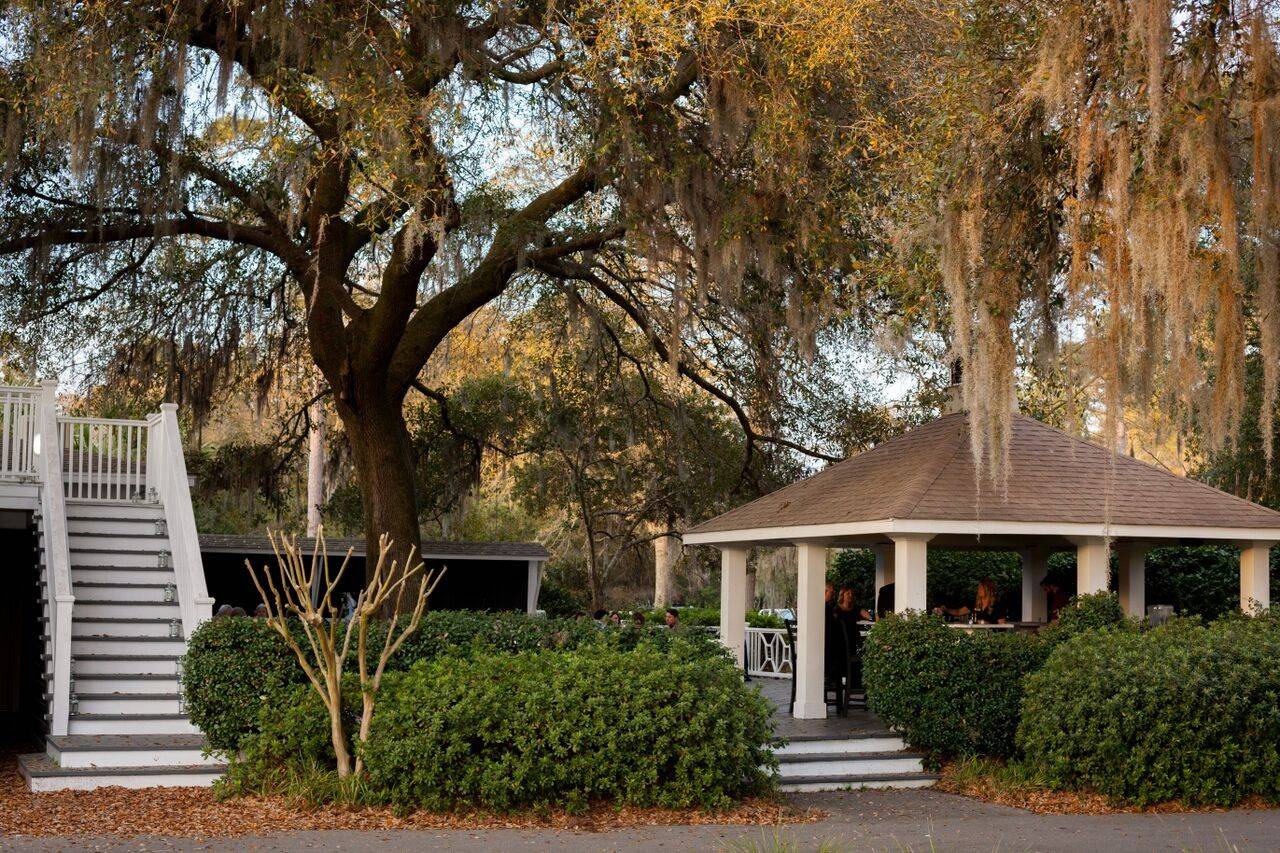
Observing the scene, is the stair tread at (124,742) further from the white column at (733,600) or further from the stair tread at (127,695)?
the white column at (733,600)

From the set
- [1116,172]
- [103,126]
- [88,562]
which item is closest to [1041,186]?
[1116,172]

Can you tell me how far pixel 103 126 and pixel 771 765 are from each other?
A: 8.45 meters

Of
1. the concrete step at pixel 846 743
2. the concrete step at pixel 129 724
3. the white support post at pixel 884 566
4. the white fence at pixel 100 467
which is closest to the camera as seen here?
the concrete step at pixel 129 724

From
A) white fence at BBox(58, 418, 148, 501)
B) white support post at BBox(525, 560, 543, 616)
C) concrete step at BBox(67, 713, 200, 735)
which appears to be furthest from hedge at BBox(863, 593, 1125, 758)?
white support post at BBox(525, 560, 543, 616)

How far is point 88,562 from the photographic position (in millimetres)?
13305

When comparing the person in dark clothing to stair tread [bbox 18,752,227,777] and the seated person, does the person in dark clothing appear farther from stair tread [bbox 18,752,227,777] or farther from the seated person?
stair tread [bbox 18,752,227,777]

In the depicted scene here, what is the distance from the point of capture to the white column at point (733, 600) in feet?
52.0

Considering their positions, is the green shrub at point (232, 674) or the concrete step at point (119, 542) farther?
the concrete step at point (119, 542)

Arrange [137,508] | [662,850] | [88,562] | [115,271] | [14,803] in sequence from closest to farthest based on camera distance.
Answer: [662,850]
[14,803]
[88,562]
[137,508]
[115,271]

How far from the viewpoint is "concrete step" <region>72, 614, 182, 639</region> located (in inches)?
483

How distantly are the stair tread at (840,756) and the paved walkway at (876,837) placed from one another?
5.03 ft

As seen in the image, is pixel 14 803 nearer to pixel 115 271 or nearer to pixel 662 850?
pixel 662 850

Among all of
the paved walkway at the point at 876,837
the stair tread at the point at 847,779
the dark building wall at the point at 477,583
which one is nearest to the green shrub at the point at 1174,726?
the paved walkway at the point at 876,837

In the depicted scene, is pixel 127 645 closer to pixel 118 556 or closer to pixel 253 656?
pixel 118 556
